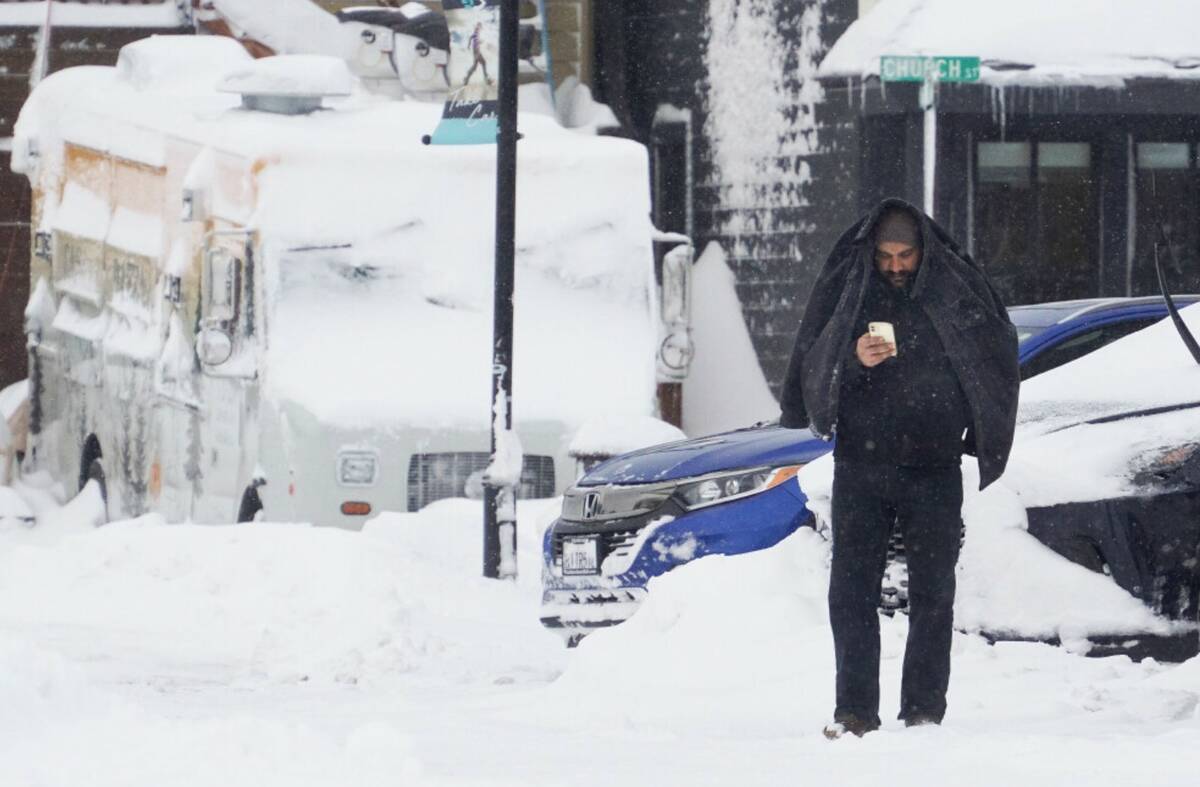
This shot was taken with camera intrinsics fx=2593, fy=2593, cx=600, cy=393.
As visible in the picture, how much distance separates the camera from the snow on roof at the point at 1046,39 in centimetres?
1864

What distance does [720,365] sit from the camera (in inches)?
869

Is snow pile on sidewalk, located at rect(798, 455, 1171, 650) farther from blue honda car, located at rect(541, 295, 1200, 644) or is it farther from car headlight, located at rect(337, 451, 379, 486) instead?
car headlight, located at rect(337, 451, 379, 486)

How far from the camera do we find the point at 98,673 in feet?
36.1

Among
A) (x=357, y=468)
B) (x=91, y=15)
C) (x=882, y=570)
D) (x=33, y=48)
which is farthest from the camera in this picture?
(x=91, y=15)

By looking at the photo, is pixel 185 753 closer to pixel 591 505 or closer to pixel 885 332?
pixel 885 332

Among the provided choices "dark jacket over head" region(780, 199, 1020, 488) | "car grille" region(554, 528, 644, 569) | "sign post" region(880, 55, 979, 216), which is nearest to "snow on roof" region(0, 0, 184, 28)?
Result: "sign post" region(880, 55, 979, 216)

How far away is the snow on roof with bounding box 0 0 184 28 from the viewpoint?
955 inches

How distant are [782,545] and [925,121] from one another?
33.6 ft

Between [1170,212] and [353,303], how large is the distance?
8678 mm

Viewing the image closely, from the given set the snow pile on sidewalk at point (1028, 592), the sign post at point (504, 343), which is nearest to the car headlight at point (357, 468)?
the sign post at point (504, 343)

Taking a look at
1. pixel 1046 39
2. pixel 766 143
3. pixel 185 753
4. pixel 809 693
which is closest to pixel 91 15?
pixel 766 143

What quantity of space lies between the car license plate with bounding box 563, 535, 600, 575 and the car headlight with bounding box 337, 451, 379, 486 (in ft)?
9.97

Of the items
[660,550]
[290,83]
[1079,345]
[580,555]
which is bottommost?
[580,555]

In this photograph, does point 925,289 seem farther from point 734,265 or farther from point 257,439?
point 734,265
